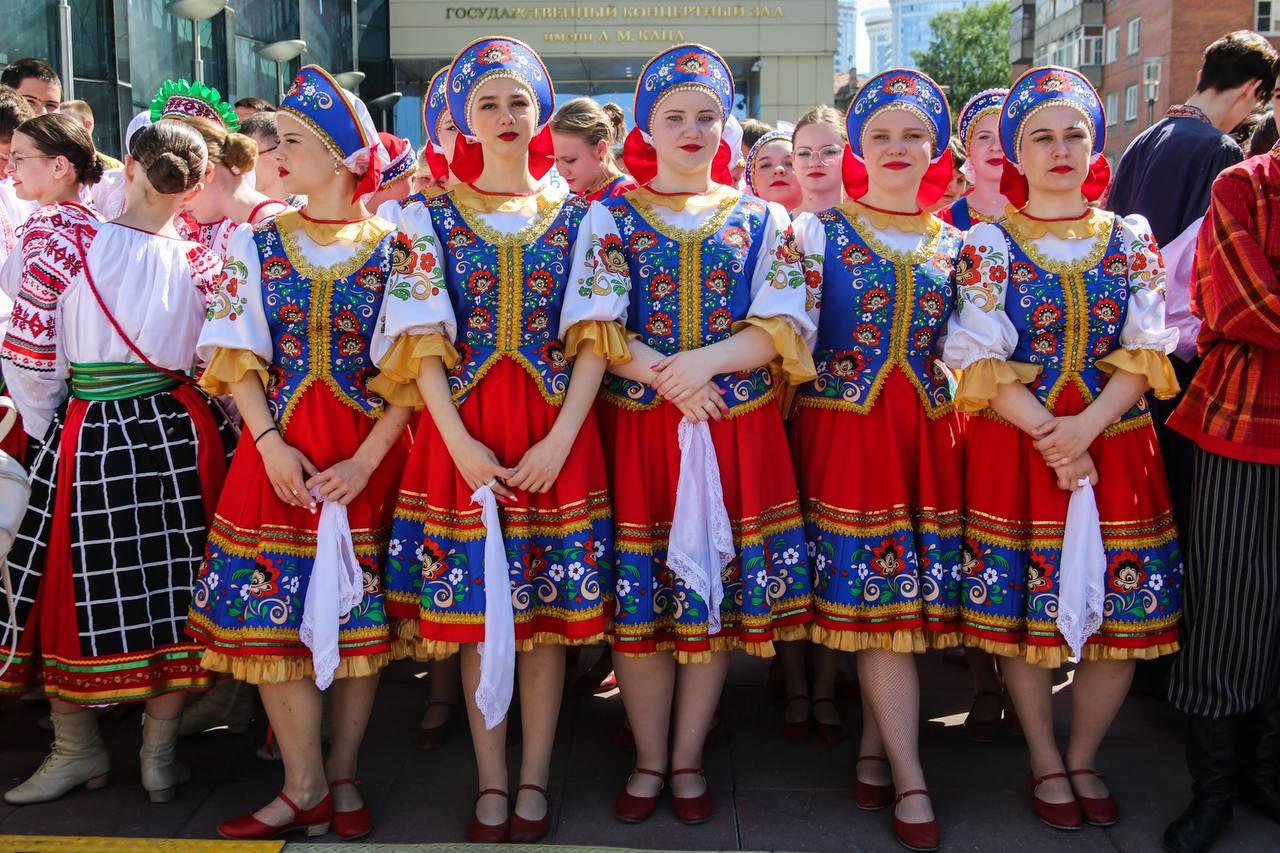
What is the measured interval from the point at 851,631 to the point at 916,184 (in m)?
1.29

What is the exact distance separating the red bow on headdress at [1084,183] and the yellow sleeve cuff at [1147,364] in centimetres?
49

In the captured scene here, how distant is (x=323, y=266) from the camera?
319 cm

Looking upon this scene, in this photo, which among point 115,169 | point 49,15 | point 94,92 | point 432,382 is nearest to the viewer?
point 432,382

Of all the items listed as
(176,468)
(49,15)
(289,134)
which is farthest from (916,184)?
(49,15)

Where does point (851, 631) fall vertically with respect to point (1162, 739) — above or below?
above

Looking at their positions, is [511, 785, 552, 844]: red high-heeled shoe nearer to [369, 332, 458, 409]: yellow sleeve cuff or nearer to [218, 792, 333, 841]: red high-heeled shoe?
[218, 792, 333, 841]: red high-heeled shoe

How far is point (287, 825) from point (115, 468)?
113cm

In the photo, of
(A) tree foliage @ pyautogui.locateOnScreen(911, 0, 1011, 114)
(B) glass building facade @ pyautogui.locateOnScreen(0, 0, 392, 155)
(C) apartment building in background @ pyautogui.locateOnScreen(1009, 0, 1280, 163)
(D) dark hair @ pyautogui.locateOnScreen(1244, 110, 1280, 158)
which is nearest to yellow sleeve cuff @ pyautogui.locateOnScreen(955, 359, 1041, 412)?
(D) dark hair @ pyautogui.locateOnScreen(1244, 110, 1280, 158)

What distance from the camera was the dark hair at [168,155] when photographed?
3379mm

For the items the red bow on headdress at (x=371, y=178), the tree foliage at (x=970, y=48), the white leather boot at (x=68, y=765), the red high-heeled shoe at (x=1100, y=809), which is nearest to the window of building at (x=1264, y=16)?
the tree foliage at (x=970, y=48)

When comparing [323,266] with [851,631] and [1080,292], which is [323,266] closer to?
[851,631]

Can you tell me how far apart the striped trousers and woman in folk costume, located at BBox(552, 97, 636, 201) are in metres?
2.51

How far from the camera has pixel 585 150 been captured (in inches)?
186

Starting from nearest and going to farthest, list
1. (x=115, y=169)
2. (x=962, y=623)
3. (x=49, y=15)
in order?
1. (x=962, y=623)
2. (x=115, y=169)
3. (x=49, y=15)
